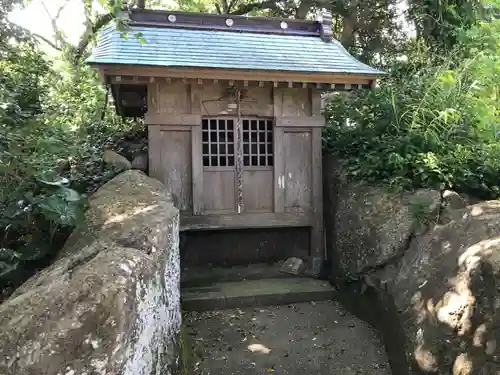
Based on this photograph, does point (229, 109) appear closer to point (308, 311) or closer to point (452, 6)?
point (308, 311)

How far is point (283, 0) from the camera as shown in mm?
12180

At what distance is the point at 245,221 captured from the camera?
6.29 metres

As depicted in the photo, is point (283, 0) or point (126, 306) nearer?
point (126, 306)

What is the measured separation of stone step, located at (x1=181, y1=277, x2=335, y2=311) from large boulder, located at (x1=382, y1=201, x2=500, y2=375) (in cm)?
151

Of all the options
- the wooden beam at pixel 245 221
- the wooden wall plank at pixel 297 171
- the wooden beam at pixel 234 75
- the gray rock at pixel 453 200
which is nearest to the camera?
the gray rock at pixel 453 200

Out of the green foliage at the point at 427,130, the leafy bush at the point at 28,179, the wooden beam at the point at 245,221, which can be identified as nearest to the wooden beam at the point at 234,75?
the green foliage at the point at 427,130

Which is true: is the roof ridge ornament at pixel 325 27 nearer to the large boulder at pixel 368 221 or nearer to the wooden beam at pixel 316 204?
the wooden beam at pixel 316 204

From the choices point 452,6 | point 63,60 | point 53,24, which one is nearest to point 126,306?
point 452,6

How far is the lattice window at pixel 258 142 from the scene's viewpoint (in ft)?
21.1

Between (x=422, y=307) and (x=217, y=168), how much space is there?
3.55 m

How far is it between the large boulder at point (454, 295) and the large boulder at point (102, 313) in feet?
7.05

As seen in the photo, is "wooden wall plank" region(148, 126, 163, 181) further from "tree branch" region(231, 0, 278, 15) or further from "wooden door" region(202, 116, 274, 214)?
"tree branch" region(231, 0, 278, 15)

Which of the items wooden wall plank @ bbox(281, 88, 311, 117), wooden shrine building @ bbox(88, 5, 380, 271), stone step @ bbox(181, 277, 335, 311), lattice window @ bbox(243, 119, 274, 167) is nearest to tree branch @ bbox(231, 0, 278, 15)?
wooden shrine building @ bbox(88, 5, 380, 271)

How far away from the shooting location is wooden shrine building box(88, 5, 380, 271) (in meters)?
5.87
